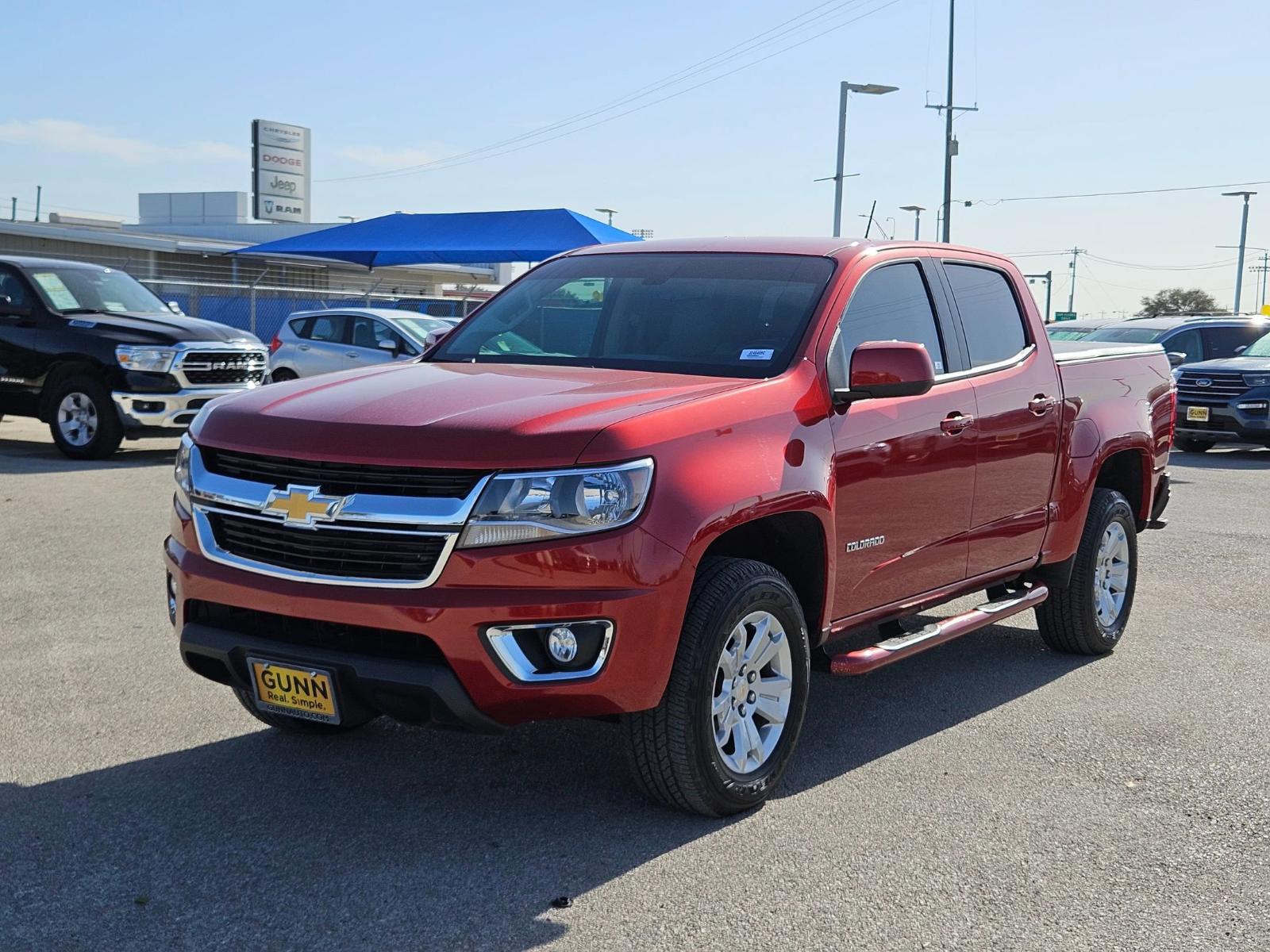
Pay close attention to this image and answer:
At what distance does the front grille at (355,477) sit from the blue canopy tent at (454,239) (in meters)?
19.8

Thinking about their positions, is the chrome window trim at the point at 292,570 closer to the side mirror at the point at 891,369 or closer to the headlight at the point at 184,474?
the headlight at the point at 184,474

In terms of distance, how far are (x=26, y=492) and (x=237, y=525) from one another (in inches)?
315

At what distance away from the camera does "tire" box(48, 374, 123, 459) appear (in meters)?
13.7

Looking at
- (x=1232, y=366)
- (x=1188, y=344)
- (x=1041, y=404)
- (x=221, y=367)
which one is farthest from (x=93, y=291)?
(x=1188, y=344)

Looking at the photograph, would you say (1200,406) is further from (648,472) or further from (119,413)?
(648,472)

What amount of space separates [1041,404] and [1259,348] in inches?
589

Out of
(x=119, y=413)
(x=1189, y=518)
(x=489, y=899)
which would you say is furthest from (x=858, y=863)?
(x=119, y=413)

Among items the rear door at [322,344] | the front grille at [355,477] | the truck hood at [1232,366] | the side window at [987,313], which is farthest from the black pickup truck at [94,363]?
the truck hood at [1232,366]

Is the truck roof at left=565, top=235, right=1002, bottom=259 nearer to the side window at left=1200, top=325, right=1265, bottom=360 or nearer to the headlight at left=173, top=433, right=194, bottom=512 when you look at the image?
the headlight at left=173, top=433, right=194, bottom=512

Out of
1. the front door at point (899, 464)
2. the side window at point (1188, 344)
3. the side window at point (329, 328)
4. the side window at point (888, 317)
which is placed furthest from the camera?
the side window at point (1188, 344)

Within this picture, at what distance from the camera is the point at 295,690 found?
4027 millimetres

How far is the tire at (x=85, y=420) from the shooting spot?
45.0 ft

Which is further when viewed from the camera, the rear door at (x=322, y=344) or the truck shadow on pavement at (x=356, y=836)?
the rear door at (x=322, y=344)

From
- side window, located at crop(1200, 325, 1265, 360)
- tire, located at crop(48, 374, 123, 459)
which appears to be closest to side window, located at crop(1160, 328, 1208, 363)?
side window, located at crop(1200, 325, 1265, 360)
